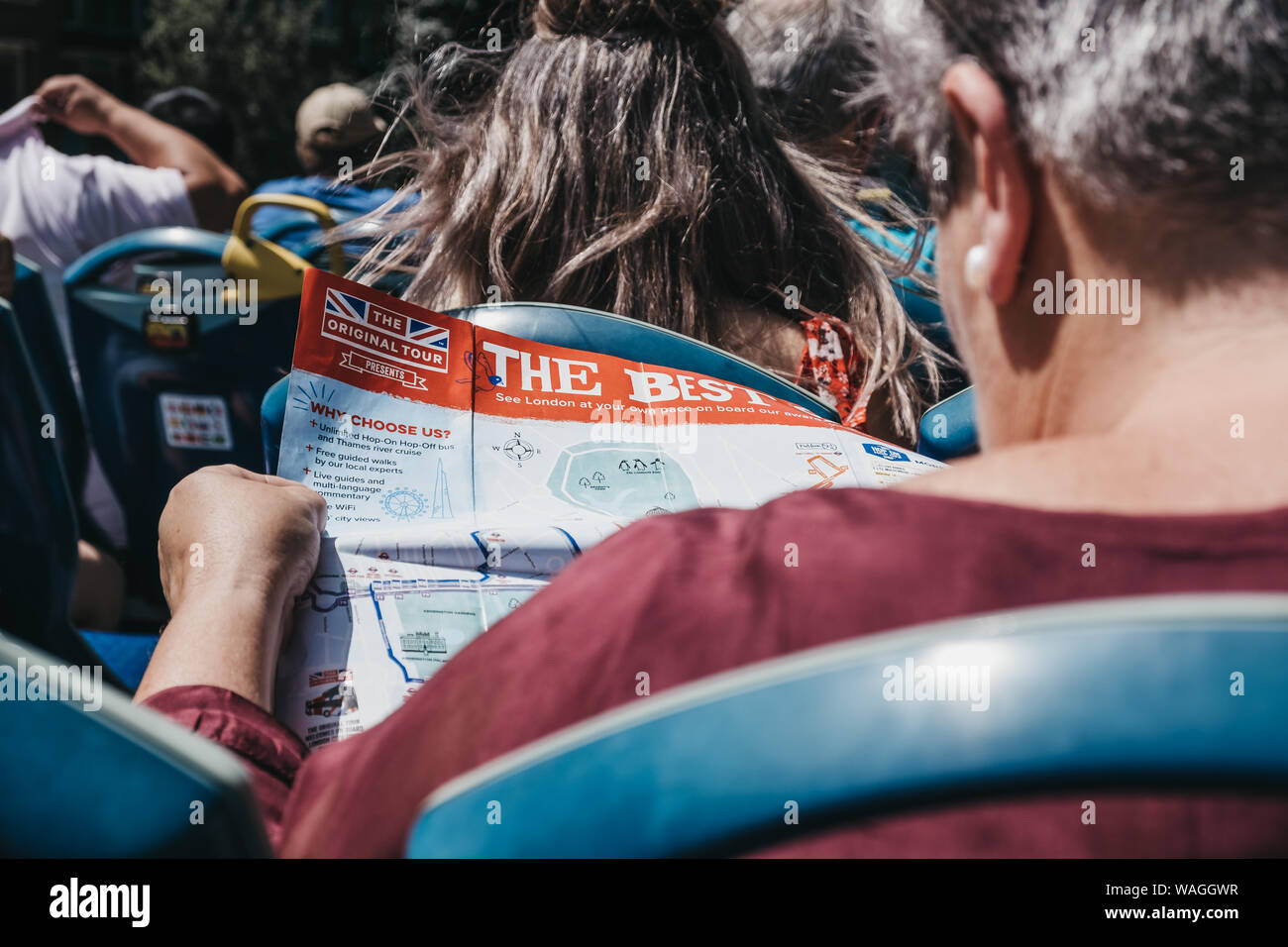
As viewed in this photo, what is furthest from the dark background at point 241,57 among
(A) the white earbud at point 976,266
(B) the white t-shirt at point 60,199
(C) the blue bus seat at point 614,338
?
(A) the white earbud at point 976,266

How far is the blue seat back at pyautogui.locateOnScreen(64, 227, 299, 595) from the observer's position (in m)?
3.54

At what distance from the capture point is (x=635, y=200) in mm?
1867

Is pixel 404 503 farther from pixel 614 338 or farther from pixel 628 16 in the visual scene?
pixel 628 16

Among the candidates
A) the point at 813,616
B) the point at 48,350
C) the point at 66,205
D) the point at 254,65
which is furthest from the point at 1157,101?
the point at 254,65

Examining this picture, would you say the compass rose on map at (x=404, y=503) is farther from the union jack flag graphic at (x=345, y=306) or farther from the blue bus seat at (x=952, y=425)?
the blue bus seat at (x=952, y=425)

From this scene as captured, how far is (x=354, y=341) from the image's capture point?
130cm

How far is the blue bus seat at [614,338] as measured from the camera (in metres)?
1.51

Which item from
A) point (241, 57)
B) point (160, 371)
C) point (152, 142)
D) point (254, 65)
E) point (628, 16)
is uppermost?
point (241, 57)

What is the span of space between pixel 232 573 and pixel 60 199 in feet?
10.9

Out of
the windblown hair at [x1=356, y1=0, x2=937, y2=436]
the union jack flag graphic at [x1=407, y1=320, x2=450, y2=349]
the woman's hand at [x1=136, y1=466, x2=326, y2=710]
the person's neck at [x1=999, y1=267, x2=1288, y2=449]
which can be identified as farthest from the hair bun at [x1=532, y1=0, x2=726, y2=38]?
the person's neck at [x1=999, y1=267, x2=1288, y2=449]

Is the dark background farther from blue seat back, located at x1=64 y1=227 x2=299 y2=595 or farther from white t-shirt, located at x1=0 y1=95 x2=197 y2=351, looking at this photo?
blue seat back, located at x1=64 y1=227 x2=299 y2=595
